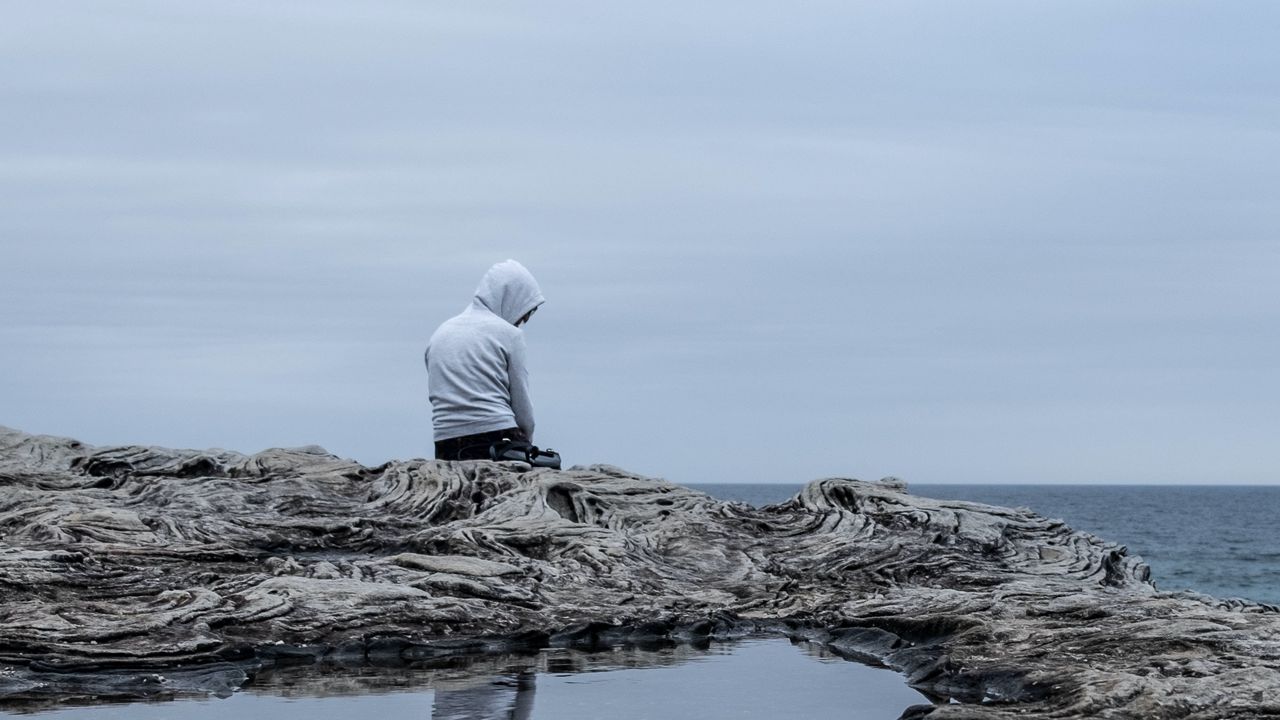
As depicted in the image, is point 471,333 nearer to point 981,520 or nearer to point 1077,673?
point 981,520

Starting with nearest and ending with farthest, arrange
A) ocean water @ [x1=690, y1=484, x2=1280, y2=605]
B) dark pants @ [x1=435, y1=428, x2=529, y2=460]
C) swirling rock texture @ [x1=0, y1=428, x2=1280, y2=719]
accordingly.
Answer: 1. swirling rock texture @ [x1=0, y1=428, x2=1280, y2=719]
2. dark pants @ [x1=435, y1=428, x2=529, y2=460]
3. ocean water @ [x1=690, y1=484, x2=1280, y2=605]

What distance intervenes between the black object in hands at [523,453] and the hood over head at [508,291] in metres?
1.08

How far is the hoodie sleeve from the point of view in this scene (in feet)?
33.8

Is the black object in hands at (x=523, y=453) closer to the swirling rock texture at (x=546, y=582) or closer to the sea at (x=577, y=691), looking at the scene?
the swirling rock texture at (x=546, y=582)

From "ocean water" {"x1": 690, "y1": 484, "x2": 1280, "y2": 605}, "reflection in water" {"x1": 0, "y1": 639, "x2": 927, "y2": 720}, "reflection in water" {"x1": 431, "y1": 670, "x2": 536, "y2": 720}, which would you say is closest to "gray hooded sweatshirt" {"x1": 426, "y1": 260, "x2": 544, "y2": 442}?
"reflection in water" {"x1": 0, "y1": 639, "x2": 927, "y2": 720}

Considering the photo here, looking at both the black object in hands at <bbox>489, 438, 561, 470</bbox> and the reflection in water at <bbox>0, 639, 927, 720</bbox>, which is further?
the black object in hands at <bbox>489, 438, 561, 470</bbox>

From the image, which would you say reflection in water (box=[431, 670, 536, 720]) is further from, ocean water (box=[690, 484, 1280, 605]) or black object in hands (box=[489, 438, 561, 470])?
ocean water (box=[690, 484, 1280, 605])

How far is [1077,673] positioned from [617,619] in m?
2.42

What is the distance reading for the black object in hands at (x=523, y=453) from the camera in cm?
1021

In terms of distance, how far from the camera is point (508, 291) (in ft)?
35.4

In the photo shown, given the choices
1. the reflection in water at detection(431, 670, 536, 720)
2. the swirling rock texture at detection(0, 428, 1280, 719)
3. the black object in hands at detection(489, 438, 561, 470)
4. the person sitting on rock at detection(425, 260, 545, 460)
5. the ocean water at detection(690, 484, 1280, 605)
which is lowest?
the ocean water at detection(690, 484, 1280, 605)

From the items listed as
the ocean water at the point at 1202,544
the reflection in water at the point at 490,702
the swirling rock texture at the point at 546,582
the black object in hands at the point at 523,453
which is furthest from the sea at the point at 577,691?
the ocean water at the point at 1202,544

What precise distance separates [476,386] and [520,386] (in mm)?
355

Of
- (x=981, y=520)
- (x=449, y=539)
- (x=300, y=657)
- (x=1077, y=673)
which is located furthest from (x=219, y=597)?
(x=981, y=520)
